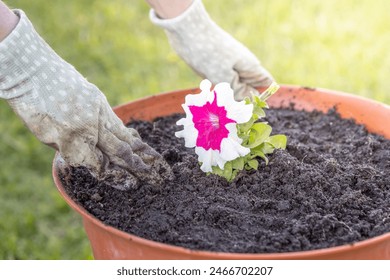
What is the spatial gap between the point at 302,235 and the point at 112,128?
1.76ft

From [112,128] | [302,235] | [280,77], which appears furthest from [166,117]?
[280,77]

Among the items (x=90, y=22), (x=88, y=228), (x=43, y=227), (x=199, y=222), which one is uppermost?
(x=199, y=222)

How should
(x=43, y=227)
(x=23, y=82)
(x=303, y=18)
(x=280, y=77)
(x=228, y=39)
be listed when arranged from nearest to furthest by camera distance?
(x=23, y=82) → (x=228, y=39) → (x=43, y=227) → (x=280, y=77) → (x=303, y=18)

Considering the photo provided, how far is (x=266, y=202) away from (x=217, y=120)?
230mm

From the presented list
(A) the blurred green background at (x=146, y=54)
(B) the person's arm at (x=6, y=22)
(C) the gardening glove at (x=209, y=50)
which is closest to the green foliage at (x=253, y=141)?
(C) the gardening glove at (x=209, y=50)

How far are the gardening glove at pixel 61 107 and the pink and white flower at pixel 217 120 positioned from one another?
173 mm

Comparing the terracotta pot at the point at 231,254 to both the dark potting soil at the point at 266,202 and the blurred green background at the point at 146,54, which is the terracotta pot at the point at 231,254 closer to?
the dark potting soil at the point at 266,202

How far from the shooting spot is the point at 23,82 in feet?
4.87

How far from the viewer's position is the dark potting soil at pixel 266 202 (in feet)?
4.53

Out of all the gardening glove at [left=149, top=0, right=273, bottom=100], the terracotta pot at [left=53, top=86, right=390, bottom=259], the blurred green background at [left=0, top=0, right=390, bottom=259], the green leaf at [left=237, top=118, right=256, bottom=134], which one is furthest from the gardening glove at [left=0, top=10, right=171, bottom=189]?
the blurred green background at [left=0, top=0, right=390, bottom=259]

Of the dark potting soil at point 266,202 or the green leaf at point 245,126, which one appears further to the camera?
the green leaf at point 245,126

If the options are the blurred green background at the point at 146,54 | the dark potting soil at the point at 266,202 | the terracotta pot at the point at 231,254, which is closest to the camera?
the terracotta pot at the point at 231,254
